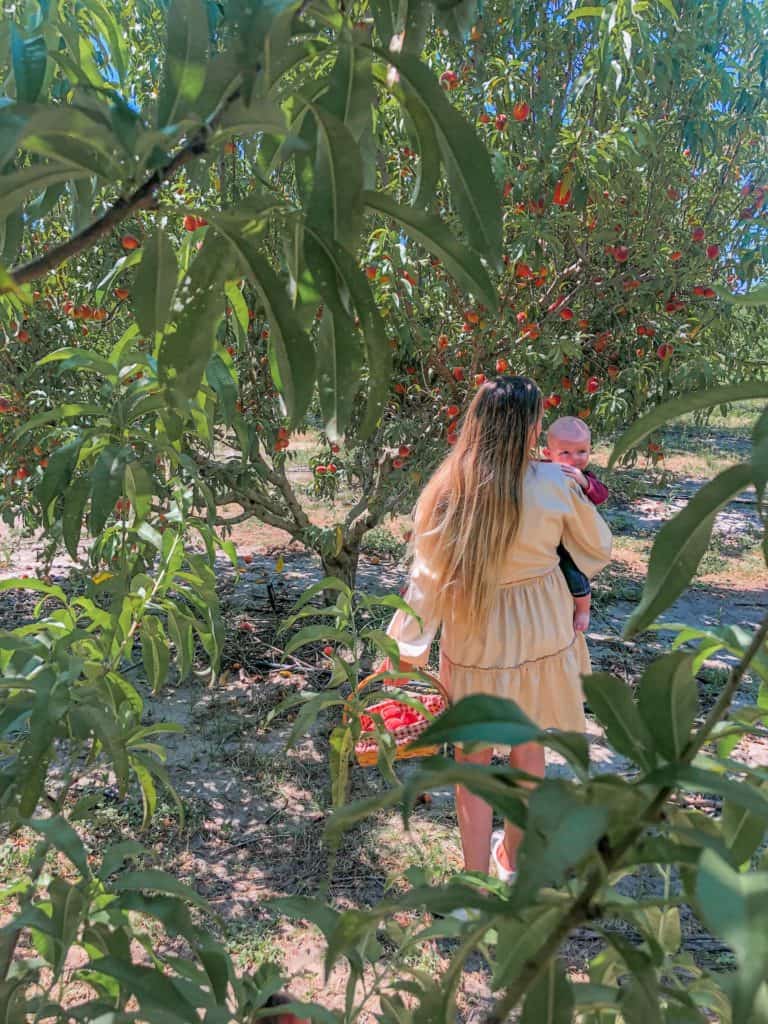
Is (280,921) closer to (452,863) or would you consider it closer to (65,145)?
(452,863)

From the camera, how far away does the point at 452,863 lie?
268 centimetres

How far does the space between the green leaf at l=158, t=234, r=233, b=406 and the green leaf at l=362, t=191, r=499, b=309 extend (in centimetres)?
14

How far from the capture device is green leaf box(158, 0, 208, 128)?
53cm

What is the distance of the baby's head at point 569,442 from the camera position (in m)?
2.83

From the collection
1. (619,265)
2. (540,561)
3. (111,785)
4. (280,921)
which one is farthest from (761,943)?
(619,265)

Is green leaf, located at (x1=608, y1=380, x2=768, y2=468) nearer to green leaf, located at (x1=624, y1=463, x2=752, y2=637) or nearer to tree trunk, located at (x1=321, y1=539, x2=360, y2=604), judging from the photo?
green leaf, located at (x1=624, y1=463, x2=752, y2=637)

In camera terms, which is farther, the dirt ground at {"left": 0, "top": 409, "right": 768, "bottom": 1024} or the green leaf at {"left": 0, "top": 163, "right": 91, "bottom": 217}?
the dirt ground at {"left": 0, "top": 409, "right": 768, "bottom": 1024}

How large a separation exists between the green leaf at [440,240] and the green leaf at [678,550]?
0.23 metres

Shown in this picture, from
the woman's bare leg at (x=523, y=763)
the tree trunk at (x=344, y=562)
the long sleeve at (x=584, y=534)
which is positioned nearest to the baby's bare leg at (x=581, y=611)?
the long sleeve at (x=584, y=534)

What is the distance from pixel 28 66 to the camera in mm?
601

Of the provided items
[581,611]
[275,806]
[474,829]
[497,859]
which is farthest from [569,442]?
[275,806]

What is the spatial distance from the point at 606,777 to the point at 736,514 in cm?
874

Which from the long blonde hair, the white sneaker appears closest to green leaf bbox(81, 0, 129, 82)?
the long blonde hair

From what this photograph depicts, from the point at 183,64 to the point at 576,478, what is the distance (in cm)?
224
